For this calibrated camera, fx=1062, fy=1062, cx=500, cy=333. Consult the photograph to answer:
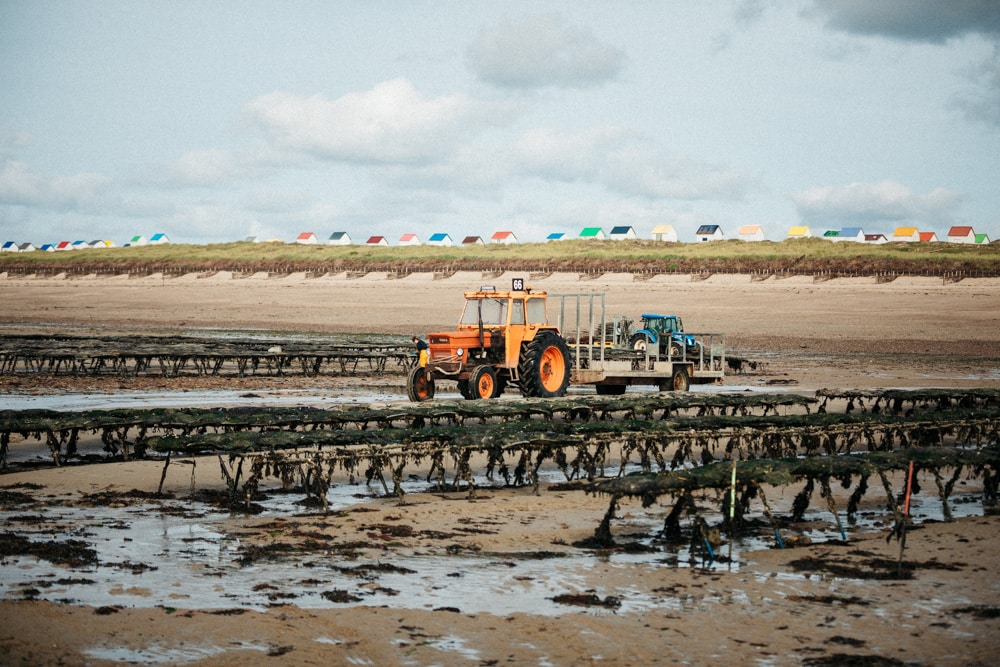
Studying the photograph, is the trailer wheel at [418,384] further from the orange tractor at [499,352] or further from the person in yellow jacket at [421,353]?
the person in yellow jacket at [421,353]

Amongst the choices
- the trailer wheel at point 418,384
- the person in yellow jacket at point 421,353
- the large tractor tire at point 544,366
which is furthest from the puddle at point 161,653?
the person in yellow jacket at point 421,353

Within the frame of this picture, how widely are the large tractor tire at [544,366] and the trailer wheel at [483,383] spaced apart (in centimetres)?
51

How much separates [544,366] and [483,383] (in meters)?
1.30

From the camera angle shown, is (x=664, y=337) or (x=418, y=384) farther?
(x=664, y=337)

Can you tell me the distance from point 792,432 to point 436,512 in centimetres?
610

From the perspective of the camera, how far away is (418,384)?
19984 mm

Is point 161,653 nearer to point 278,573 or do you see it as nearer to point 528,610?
point 278,573

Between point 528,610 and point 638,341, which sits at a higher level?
point 638,341

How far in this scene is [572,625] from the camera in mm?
7914

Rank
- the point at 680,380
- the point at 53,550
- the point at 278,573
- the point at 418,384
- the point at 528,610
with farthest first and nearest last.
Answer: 1. the point at 680,380
2. the point at 418,384
3. the point at 53,550
4. the point at 278,573
5. the point at 528,610

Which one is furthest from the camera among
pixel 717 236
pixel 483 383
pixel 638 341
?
pixel 717 236

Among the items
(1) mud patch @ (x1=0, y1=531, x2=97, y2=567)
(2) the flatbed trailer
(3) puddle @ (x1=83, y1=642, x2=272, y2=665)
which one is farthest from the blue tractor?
(3) puddle @ (x1=83, y1=642, x2=272, y2=665)

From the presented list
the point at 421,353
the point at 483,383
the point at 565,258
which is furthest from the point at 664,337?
the point at 565,258

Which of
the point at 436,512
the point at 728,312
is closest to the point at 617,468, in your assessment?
the point at 436,512
